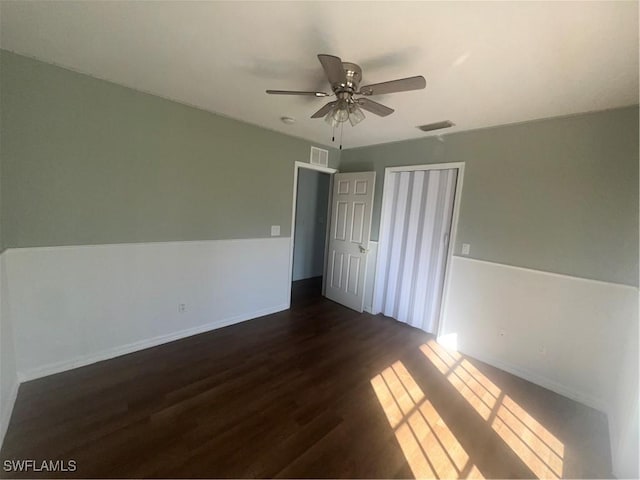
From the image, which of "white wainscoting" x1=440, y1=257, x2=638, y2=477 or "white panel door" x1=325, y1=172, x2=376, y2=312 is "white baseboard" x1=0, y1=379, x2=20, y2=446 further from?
"white wainscoting" x1=440, y1=257, x2=638, y2=477

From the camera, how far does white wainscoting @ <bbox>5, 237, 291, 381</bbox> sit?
74.7 inches

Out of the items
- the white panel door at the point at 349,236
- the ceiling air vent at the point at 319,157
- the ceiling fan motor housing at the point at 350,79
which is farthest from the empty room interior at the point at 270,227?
the white panel door at the point at 349,236

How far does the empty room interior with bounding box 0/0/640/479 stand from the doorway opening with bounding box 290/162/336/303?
1624mm

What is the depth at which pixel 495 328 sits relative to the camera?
8.38 feet

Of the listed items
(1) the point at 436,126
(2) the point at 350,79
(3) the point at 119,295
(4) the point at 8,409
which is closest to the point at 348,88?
(2) the point at 350,79

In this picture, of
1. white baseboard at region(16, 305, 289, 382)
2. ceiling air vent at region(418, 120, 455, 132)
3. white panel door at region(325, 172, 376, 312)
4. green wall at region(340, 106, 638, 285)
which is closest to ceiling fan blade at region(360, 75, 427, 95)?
ceiling air vent at region(418, 120, 455, 132)

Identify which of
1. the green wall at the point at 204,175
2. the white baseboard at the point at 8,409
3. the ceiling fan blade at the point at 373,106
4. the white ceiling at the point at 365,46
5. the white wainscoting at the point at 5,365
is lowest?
the white baseboard at the point at 8,409

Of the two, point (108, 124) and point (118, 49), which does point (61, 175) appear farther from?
point (118, 49)

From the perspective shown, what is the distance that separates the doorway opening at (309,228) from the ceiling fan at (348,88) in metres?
2.98

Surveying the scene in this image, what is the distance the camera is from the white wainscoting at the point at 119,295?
1.90 metres

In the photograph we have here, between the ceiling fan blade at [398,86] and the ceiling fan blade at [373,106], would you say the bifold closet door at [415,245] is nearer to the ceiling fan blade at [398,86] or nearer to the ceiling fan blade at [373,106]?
the ceiling fan blade at [373,106]

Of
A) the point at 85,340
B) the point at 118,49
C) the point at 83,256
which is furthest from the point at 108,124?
the point at 85,340

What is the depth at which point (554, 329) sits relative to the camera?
2246 millimetres

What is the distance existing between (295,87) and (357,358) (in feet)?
8.31
